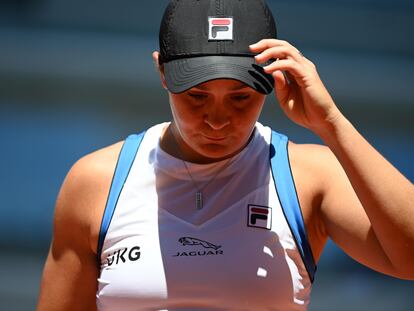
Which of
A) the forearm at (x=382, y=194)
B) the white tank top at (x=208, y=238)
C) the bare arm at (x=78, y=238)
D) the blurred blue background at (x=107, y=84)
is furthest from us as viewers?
the blurred blue background at (x=107, y=84)

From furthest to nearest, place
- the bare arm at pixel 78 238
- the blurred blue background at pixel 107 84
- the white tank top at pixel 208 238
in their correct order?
1. the blurred blue background at pixel 107 84
2. the bare arm at pixel 78 238
3. the white tank top at pixel 208 238

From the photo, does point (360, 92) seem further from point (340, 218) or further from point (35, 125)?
point (340, 218)

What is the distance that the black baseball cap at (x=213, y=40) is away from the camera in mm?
1725

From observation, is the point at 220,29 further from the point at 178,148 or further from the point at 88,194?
the point at 88,194

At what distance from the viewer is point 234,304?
5.90 feet

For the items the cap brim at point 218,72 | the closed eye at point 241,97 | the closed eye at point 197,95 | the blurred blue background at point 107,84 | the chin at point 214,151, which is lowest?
the chin at point 214,151

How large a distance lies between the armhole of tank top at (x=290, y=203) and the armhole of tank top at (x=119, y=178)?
307 millimetres

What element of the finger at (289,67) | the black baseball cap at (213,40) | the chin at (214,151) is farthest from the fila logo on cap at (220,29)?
the chin at (214,151)

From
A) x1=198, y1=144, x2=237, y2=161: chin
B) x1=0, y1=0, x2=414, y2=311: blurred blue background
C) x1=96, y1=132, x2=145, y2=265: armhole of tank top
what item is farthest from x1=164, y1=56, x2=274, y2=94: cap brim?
x1=0, y1=0, x2=414, y2=311: blurred blue background

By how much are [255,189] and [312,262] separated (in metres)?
0.19

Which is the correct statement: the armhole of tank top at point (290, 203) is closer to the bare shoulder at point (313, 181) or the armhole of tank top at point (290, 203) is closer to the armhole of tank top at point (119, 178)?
the bare shoulder at point (313, 181)

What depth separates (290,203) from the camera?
72.2 inches

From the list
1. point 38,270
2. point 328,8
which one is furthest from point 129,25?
point 38,270

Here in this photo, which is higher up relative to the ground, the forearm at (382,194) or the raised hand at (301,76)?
the raised hand at (301,76)
